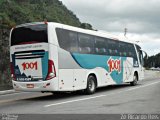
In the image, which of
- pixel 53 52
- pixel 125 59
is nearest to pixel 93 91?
pixel 53 52

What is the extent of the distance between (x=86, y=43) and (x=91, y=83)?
211cm

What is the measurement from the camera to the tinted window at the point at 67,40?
17.3m

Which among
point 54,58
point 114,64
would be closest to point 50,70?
point 54,58

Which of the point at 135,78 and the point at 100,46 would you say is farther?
the point at 135,78

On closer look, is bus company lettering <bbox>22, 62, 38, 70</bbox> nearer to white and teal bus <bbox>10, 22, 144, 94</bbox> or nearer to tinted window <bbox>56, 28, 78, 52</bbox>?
white and teal bus <bbox>10, 22, 144, 94</bbox>

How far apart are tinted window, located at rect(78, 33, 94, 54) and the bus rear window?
8.71ft

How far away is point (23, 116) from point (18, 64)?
6.20 m

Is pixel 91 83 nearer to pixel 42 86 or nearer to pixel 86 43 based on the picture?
pixel 86 43

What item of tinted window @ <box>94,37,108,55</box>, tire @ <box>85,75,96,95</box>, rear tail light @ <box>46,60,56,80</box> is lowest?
tire @ <box>85,75,96,95</box>

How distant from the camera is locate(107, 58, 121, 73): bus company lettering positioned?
73.9 ft

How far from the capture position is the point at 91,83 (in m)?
19.9

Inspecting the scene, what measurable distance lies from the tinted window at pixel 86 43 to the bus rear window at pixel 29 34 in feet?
8.71

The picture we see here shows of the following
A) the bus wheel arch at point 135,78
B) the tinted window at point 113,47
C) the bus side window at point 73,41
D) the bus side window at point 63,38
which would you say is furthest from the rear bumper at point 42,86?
the bus wheel arch at point 135,78

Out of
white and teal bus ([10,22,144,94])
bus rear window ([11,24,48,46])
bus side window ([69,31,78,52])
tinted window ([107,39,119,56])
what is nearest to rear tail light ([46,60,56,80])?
white and teal bus ([10,22,144,94])
